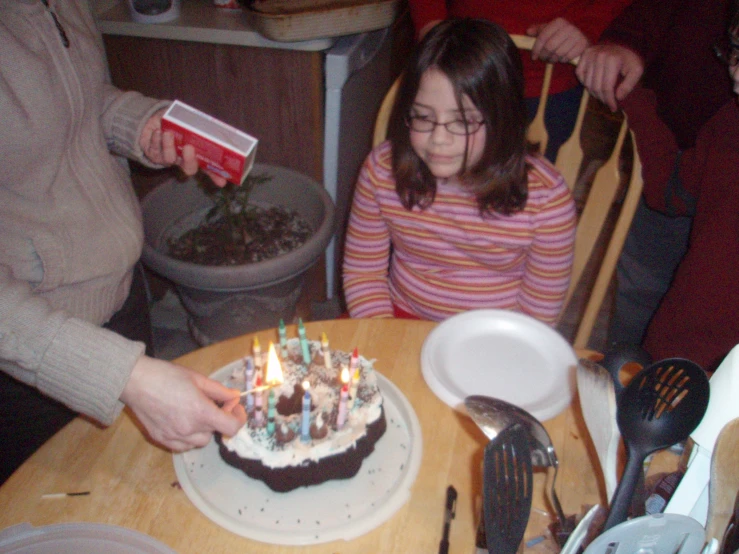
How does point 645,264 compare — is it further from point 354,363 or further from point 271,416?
point 271,416

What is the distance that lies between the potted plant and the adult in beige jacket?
20.7 inches

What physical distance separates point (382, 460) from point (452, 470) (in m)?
0.10

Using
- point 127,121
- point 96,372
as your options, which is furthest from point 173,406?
point 127,121

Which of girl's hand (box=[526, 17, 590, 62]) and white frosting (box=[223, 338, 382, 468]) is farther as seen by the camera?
girl's hand (box=[526, 17, 590, 62])

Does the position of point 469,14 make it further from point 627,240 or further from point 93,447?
point 93,447

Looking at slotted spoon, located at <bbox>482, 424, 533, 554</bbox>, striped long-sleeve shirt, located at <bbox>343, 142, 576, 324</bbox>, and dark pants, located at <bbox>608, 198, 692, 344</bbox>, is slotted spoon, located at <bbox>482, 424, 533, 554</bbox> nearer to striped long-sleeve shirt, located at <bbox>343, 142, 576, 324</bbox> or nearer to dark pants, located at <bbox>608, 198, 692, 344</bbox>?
striped long-sleeve shirt, located at <bbox>343, 142, 576, 324</bbox>

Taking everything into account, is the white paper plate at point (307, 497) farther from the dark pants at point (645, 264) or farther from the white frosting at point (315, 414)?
the dark pants at point (645, 264)

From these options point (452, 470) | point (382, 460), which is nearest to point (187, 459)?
point (382, 460)

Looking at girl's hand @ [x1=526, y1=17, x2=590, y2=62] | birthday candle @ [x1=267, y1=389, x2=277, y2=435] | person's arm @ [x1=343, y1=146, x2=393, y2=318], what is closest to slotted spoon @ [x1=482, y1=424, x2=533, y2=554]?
birthday candle @ [x1=267, y1=389, x2=277, y2=435]

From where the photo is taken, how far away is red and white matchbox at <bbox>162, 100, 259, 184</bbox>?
1072 millimetres

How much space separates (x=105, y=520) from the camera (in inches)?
30.8

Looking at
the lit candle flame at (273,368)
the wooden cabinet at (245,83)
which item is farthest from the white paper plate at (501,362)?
the wooden cabinet at (245,83)

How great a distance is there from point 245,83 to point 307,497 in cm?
146

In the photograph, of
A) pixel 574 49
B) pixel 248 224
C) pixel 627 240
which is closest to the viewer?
pixel 574 49
